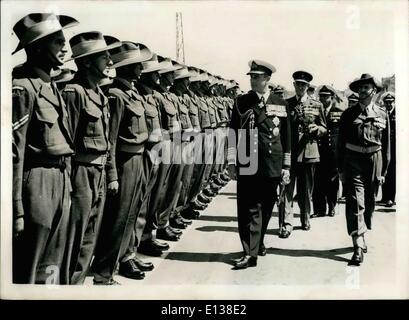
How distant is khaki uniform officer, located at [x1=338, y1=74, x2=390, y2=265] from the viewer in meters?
6.25

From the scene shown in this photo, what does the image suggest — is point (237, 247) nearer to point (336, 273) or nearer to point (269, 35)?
point (336, 273)

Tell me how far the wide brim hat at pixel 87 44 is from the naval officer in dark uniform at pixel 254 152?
1.78 metres

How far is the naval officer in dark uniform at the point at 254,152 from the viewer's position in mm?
6168

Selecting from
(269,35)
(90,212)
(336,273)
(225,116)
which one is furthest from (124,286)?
(225,116)

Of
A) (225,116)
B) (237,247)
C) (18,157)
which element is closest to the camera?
(18,157)

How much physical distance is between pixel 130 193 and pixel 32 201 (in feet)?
4.17

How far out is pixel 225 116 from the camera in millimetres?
10828

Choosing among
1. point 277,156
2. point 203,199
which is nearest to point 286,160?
point 277,156

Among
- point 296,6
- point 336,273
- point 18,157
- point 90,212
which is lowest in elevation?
point 336,273

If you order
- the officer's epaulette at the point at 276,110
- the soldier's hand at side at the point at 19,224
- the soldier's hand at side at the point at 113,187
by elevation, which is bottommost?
the soldier's hand at side at the point at 19,224

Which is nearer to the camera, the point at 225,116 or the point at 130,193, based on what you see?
the point at 130,193

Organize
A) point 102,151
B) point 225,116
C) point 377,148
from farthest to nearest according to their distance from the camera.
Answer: point 225,116 < point 377,148 < point 102,151

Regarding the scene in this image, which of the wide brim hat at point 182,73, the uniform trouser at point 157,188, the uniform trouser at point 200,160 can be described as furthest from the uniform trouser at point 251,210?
the uniform trouser at point 200,160

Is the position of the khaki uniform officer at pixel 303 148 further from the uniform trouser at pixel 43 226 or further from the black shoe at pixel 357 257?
the uniform trouser at pixel 43 226
